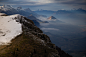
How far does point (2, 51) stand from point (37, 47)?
13.4 metres

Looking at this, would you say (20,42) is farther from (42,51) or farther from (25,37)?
(42,51)

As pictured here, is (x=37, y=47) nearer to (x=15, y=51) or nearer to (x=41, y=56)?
(x=41, y=56)

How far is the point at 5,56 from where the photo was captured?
25.8 m

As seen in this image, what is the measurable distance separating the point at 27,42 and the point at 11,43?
22.6 feet

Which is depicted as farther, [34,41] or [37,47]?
[34,41]

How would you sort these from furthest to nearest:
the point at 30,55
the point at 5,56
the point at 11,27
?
1. the point at 11,27
2. the point at 30,55
3. the point at 5,56

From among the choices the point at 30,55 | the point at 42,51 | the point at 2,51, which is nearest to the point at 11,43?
the point at 2,51

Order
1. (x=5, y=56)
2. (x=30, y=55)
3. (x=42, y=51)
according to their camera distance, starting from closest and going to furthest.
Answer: (x=5, y=56)
(x=30, y=55)
(x=42, y=51)

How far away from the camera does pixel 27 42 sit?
35844 mm

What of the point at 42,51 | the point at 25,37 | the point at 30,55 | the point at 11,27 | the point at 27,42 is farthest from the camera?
the point at 11,27

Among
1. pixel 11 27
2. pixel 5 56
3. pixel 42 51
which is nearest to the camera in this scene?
pixel 5 56

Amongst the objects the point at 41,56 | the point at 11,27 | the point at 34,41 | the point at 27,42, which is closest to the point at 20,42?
Answer: the point at 27,42

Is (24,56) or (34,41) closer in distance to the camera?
(24,56)

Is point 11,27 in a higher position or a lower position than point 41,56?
higher
